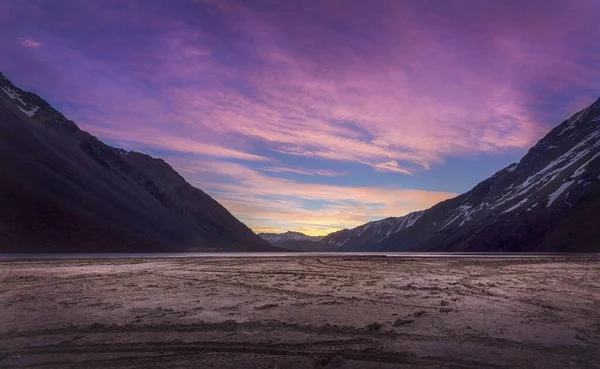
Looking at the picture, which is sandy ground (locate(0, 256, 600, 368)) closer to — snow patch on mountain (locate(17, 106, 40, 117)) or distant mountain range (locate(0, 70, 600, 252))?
distant mountain range (locate(0, 70, 600, 252))

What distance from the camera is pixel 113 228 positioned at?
119m

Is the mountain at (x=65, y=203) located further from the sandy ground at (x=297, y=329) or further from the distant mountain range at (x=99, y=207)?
the sandy ground at (x=297, y=329)

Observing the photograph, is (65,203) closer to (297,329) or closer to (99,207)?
(99,207)

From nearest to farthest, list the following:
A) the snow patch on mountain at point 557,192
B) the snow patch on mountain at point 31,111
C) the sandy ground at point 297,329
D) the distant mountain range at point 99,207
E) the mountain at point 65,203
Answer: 1. the sandy ground at point 297,329
2. the mountain at point 65,203
3. the distant mountain range at point 99,207
4. the snow patch on mountain at point 557,192
5. the snow patch on mountain at point 31,111

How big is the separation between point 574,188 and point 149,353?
188731 millimetres

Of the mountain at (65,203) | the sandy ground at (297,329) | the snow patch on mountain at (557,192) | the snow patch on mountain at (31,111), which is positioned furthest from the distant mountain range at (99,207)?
the sandy ground at (297,329)

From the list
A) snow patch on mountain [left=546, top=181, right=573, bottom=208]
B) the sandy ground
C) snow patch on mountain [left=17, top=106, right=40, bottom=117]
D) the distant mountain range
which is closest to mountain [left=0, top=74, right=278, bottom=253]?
Answer: the distant mountain range

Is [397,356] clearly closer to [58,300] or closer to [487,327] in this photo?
[487,327]

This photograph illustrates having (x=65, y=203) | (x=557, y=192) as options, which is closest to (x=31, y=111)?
(x=65, y=203)

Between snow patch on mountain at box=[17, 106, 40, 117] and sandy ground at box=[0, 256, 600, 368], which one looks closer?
sandy ground at box=[0, 256, 600, 368]

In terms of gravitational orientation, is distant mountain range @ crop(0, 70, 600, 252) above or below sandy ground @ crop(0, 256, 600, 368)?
above

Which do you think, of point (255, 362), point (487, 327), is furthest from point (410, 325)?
point (255, 362)

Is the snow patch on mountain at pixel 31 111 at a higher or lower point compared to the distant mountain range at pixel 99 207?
higher

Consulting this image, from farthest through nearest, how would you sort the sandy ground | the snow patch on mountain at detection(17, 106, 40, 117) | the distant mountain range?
the snow patch on mountain at detection(17, 106, 40, 117)
the distant mountain range
the sandy ground
